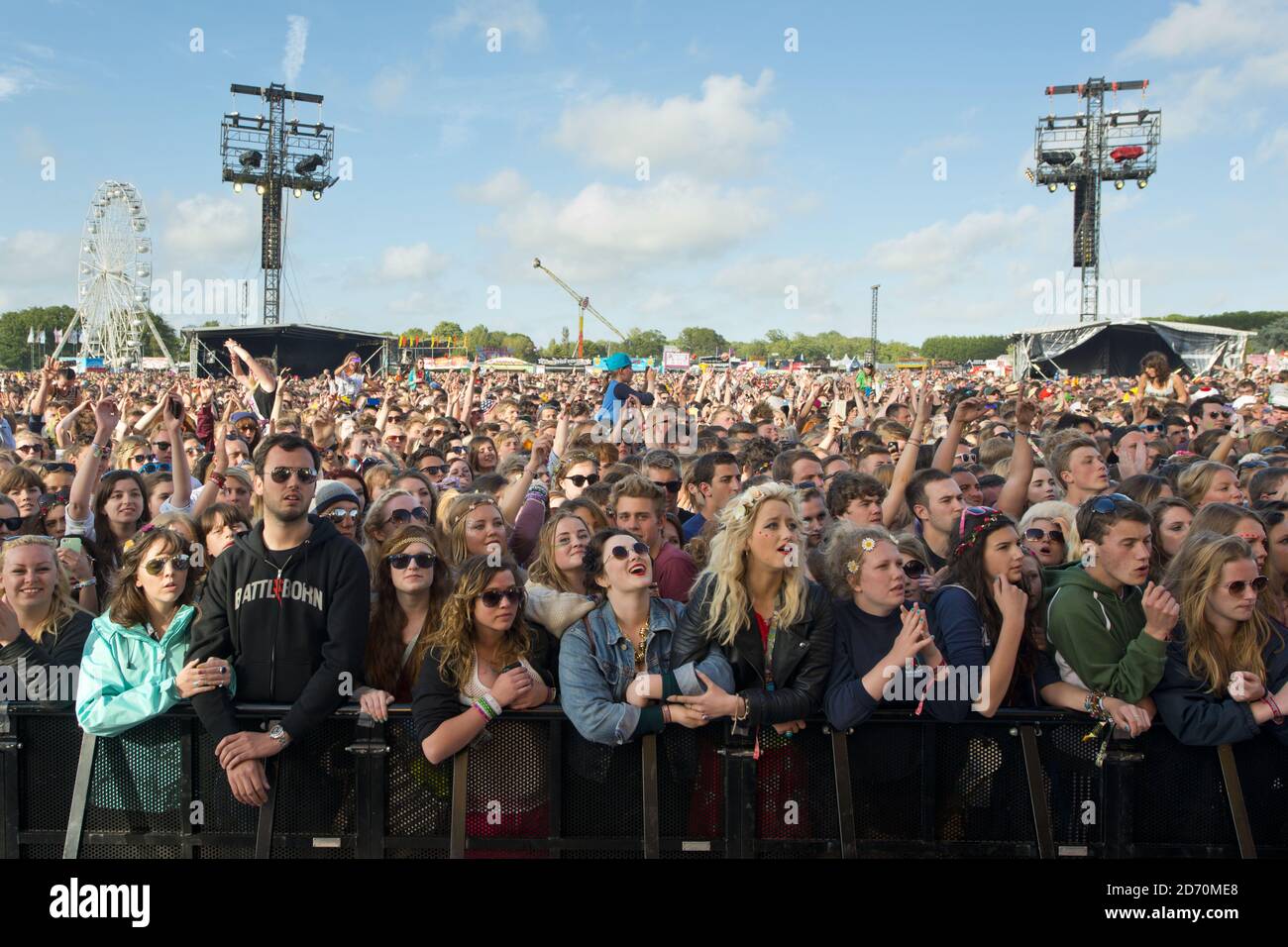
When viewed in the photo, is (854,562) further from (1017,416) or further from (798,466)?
(1017,416)

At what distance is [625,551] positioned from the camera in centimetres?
380

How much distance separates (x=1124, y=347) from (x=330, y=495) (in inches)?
1445

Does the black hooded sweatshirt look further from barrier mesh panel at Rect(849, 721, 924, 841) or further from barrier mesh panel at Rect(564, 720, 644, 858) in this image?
barrier mesh panel at Rect(849, 721, 924, 841)

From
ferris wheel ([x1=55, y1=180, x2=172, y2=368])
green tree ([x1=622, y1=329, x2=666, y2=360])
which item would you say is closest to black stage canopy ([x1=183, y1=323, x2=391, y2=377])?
ferris wheel ([x1=55, y1=180, x2=172, y2=368])

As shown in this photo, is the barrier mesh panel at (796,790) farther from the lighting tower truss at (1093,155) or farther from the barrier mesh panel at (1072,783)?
the lighting tower truss at (1093,155)

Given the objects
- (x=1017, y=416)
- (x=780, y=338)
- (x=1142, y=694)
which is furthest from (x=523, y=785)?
(x=780, y=338)

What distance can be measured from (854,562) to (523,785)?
1521mm

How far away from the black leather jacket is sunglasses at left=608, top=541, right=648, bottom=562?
28 centimetres

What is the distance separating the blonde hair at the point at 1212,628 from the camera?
3549mm

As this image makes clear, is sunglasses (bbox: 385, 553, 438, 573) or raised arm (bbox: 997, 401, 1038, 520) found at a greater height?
raised arm (bbox: 997, 401, 1038, 520)

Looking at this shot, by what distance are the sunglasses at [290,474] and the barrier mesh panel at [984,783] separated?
2568mm

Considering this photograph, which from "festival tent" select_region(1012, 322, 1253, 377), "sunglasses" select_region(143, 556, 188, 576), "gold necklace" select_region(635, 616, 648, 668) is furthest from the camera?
"festival tent" select_region(1012, 322, 1253, 377)

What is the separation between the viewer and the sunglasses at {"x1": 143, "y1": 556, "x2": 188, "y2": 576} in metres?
3.87

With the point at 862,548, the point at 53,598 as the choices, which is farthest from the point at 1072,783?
the point at 53,598
